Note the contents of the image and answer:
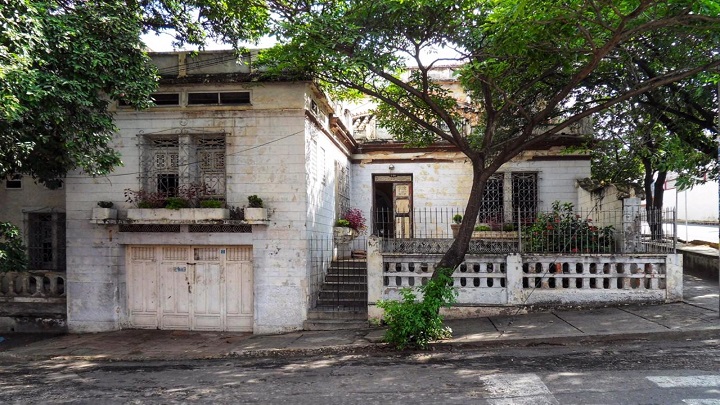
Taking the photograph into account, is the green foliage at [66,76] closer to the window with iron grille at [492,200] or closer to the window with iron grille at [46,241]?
the window with iron grille at [46,241]

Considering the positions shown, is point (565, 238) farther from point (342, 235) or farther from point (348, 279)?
point (342, 235)

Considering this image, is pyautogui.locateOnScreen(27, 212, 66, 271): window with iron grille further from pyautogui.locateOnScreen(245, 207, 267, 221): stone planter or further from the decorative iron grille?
pyautogui.locateOnScreen(245, 207, 267, 221): stone planter

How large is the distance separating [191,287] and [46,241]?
163 inches

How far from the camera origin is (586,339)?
315 inches

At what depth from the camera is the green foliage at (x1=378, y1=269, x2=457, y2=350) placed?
8086 millimetres

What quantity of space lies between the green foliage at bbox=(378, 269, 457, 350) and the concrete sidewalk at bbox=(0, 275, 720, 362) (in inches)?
15.5

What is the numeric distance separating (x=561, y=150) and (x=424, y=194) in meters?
4.08

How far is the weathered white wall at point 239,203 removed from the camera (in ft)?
34.3

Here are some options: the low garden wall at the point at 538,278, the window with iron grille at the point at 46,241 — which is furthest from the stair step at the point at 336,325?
the window with iron grille at the point at 46,241

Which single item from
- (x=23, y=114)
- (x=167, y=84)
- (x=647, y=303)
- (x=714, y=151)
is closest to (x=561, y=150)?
(x=714, y=151)

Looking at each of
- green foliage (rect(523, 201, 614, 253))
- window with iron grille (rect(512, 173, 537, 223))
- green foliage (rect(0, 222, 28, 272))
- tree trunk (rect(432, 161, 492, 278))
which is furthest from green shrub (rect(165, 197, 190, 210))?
window with iron grille (rect(512, 173, 537, 223))

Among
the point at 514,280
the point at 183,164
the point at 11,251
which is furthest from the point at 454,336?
the point at 11,251

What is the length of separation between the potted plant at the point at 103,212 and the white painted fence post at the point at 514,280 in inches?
320

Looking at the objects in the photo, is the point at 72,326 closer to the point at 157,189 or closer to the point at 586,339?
the point at 157,189
